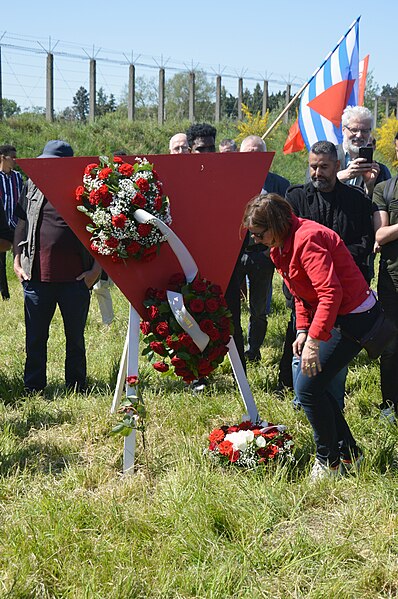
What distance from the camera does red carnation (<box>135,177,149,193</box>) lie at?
162 inches

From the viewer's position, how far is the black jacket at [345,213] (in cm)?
472

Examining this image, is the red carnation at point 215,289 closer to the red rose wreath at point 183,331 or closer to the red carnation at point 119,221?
the red rose wreath at point 183,331

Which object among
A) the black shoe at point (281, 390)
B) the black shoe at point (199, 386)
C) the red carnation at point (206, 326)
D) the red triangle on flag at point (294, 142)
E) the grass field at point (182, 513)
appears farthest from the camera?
the red triangle on flag at point (294, 142)

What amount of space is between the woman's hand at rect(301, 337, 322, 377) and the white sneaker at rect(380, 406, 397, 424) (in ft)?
3.58

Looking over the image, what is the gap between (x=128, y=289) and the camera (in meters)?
4.30

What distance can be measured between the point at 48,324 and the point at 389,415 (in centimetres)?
278

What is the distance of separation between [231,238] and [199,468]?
59.1 inches

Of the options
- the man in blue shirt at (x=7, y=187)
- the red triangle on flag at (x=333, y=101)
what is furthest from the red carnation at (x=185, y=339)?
the man in blue shirt at (x=7, y=187)

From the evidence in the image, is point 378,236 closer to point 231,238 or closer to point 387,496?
point 231,238

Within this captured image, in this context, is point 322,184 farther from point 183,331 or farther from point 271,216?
point 183,331

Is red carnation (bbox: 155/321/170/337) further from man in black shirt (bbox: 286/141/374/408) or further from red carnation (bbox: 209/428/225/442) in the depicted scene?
man in black shirt (bbox: 286/141/374/408)

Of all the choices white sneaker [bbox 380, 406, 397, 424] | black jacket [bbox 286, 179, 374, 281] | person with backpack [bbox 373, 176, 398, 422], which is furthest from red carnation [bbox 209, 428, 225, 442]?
black jacket [bbox 286, 179, 374, 281]

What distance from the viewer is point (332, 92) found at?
777 centimetres

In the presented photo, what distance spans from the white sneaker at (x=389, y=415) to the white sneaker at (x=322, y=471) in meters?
0.75
